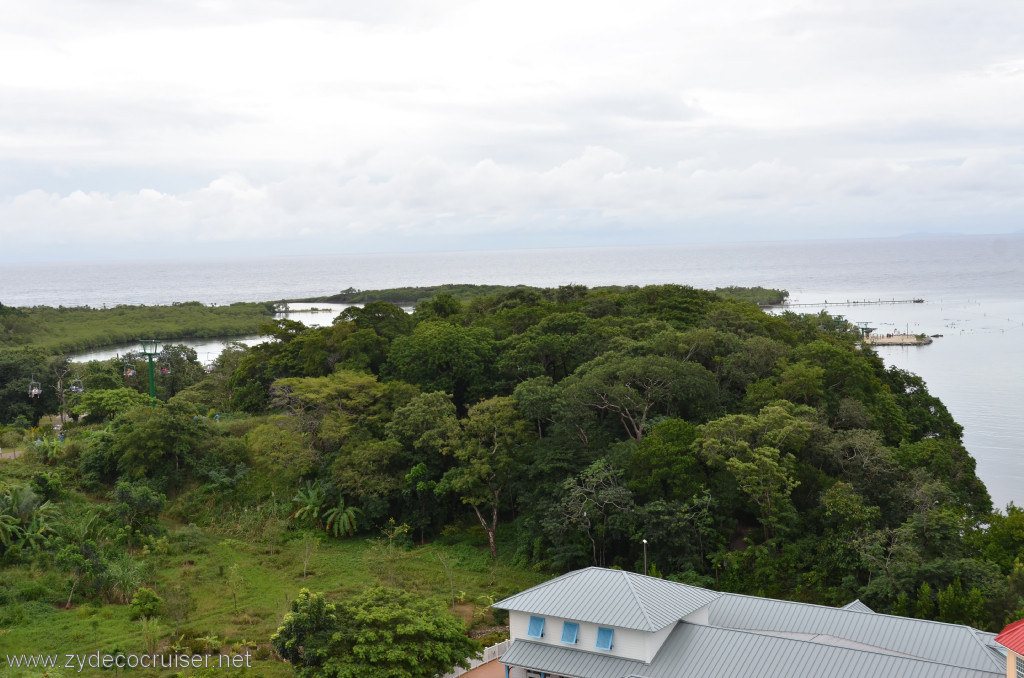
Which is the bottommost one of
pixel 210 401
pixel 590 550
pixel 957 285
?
pixel 590 550

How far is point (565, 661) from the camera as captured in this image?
16.2m

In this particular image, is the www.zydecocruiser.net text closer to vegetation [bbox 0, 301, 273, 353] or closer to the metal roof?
the metal roof

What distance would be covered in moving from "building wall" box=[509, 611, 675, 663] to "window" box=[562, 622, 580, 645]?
0.07m

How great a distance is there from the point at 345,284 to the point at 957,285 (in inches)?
4954

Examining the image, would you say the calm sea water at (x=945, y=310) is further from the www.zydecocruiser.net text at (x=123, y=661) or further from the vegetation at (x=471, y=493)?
the www.zydecocruiser.net text at (x=123, y=661)

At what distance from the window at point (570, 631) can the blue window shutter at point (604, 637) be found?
19.4 inches

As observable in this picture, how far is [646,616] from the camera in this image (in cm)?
1560

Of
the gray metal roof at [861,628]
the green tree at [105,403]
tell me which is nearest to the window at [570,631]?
the gray metal roof at [861,628]

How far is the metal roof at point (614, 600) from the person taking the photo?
15797 millimetres

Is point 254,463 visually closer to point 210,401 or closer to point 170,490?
point 170,490

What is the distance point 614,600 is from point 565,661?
1.57 metres

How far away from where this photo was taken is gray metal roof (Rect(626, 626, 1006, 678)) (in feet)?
45.7

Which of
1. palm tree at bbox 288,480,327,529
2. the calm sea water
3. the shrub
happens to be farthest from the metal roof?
the calm sea water

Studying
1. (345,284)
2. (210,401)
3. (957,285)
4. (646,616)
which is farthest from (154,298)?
(646,616)
